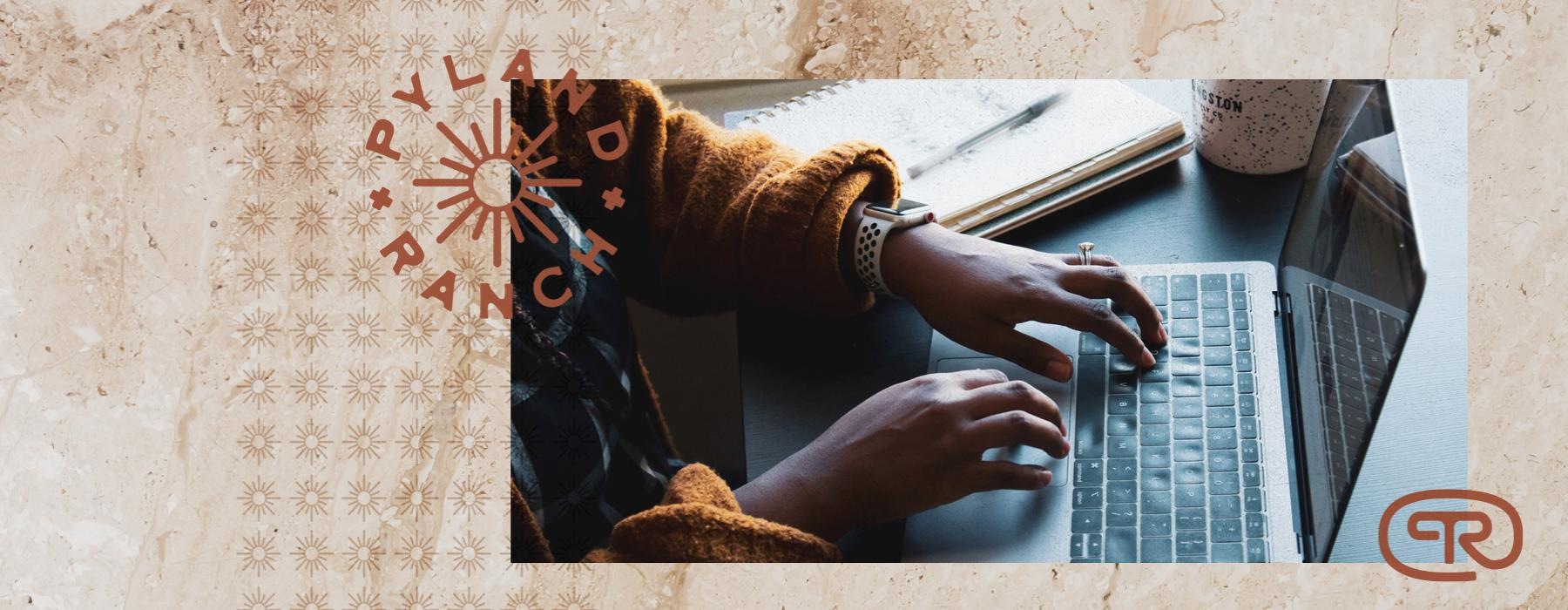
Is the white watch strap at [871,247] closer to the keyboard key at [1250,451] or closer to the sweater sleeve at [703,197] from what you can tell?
the sweater sleeve at [703,197]

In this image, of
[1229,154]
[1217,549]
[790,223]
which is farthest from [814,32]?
[1217,549]

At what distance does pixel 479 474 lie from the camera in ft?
2.82

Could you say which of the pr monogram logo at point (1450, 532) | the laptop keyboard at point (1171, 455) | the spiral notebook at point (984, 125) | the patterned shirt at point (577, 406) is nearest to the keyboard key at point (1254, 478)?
the laptop keyboard at point (1171, 455)

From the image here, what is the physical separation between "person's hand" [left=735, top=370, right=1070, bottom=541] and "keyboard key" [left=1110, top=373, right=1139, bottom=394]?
Result: 4 cm

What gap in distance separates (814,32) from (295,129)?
358mm

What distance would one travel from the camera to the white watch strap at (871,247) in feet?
2.82

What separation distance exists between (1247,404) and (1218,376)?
25 millimetres

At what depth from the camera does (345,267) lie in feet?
2.83

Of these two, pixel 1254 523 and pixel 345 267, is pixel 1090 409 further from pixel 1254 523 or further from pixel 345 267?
pixel 345 267

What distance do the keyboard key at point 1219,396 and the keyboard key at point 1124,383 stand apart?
0.15 ft

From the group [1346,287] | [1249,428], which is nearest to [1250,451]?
[1249,428]

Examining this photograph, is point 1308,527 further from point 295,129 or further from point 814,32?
point 295,129

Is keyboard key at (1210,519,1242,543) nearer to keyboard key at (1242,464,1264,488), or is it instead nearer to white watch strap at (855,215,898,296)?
keyboard key at (1242,464,1264,488)

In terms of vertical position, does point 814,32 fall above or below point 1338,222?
above
